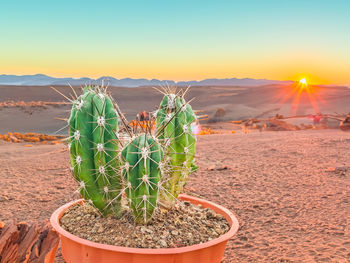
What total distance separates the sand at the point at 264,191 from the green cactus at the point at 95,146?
2.34ft

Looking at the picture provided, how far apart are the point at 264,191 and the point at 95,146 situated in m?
2.91

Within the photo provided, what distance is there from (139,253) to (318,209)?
2.67 m

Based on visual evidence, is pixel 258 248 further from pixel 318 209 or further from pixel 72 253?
pixel 72 253

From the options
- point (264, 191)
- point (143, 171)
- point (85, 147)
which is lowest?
point (264, 191)

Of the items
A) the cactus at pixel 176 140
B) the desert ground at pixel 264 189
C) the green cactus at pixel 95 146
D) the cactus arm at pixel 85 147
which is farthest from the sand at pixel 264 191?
the cactus arm at pixel 85 147

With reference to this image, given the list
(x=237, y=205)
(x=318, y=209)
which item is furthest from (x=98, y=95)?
(x=318, y=209)

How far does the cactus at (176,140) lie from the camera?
8.96ft

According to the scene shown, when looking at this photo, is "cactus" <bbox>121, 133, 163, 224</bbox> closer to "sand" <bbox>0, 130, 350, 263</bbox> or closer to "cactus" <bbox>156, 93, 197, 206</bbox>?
"cactus" <bbox>156, 93, 197, 206</bbox>

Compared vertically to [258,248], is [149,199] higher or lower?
higher

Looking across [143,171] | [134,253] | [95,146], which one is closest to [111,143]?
[95,146]

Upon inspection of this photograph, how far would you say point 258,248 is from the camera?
3152mm

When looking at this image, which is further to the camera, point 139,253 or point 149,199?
point 149,199

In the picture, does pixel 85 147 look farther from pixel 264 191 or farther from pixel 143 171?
pixel 264 191

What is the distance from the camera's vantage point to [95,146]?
100 inches
